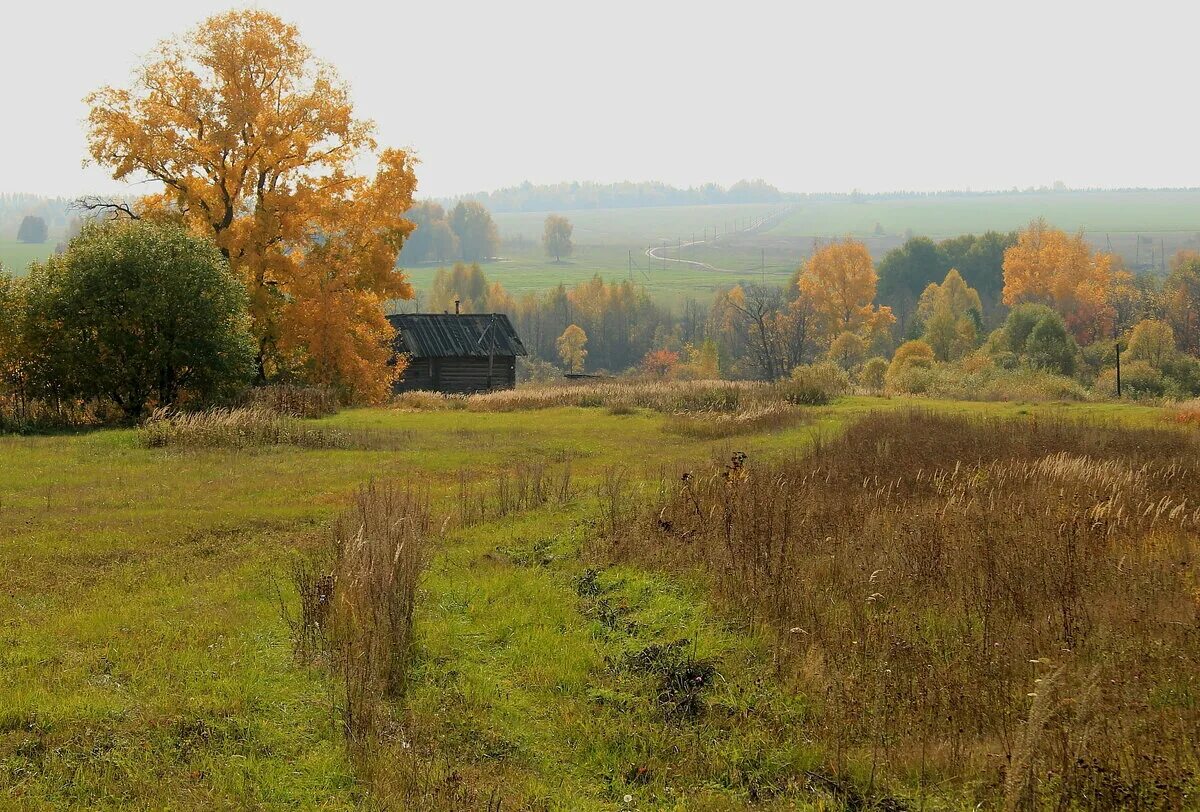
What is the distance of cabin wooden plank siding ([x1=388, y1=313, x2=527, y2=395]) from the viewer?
54.3 metres

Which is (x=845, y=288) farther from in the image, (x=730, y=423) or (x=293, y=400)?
(x=293, y=400)

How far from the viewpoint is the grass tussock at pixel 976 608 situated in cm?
611

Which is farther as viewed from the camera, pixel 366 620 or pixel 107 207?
pixel 107 207

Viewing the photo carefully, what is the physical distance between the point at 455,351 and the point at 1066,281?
193 feet

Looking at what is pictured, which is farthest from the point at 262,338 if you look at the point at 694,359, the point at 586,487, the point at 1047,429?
the point at 694,359

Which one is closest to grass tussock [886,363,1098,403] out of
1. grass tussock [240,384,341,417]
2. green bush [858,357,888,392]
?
green bush [858,357,888,392]

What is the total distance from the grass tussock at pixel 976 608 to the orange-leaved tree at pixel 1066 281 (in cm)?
8006

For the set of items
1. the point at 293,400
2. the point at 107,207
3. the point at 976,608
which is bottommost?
the point at 293,400

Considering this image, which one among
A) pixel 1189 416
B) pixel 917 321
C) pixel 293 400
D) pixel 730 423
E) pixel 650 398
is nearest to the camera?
pixel 730 423

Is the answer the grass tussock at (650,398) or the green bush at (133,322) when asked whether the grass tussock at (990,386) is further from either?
the green bush at (133,322)

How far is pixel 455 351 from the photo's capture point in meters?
54.2

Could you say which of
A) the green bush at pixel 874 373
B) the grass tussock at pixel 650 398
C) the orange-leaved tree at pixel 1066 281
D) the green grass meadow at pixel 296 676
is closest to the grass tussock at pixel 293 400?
the grass tussock at pixel 650 398

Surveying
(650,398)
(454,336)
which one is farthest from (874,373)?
(650,398)

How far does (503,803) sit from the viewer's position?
228 inches
